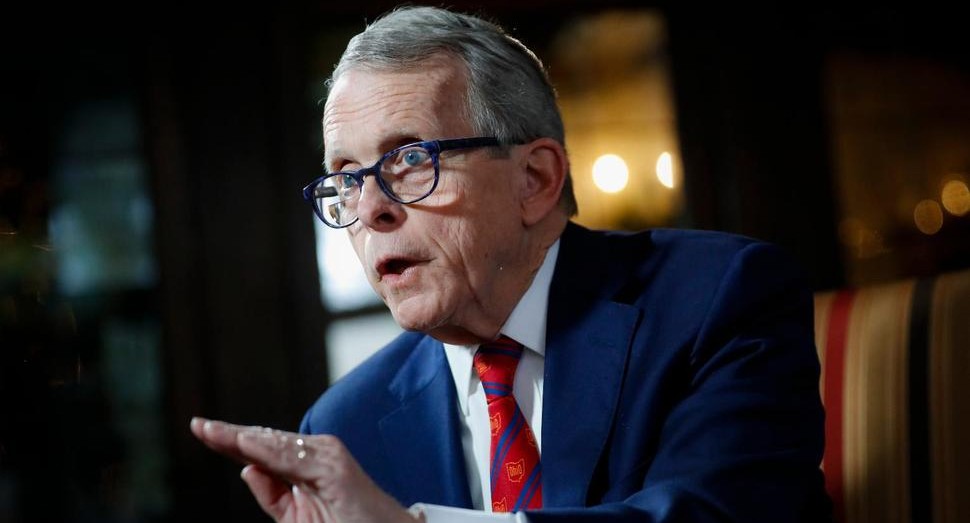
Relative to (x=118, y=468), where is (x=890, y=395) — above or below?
above

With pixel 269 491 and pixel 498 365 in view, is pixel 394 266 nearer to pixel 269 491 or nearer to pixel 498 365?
pixel 498 365

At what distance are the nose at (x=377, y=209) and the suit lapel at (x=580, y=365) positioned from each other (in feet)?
0.85

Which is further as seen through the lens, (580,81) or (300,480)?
(580,81)

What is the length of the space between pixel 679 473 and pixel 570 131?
3.91 m

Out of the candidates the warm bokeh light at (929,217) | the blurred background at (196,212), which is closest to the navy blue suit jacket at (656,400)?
the blurred background at (196,212)

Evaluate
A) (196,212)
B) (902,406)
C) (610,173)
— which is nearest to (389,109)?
(902,406)

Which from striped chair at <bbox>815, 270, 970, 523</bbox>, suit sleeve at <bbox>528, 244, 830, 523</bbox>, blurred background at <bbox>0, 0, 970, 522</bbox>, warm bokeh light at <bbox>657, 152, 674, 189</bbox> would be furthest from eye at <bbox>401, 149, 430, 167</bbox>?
warm bokeh light at <bbox>657, 152, 674, 189</bbox>

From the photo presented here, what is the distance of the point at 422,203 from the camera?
1.29 metres

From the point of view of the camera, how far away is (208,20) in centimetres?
306

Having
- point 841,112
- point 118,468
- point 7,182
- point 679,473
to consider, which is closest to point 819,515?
point 679,473

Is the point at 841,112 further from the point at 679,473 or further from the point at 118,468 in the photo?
the point at 679,473

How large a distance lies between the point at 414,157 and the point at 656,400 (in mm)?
433

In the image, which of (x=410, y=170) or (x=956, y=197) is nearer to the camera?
(x=410, y=170)

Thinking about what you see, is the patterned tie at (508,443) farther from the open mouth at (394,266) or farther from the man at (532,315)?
Result: the open mouth at (394,266)
